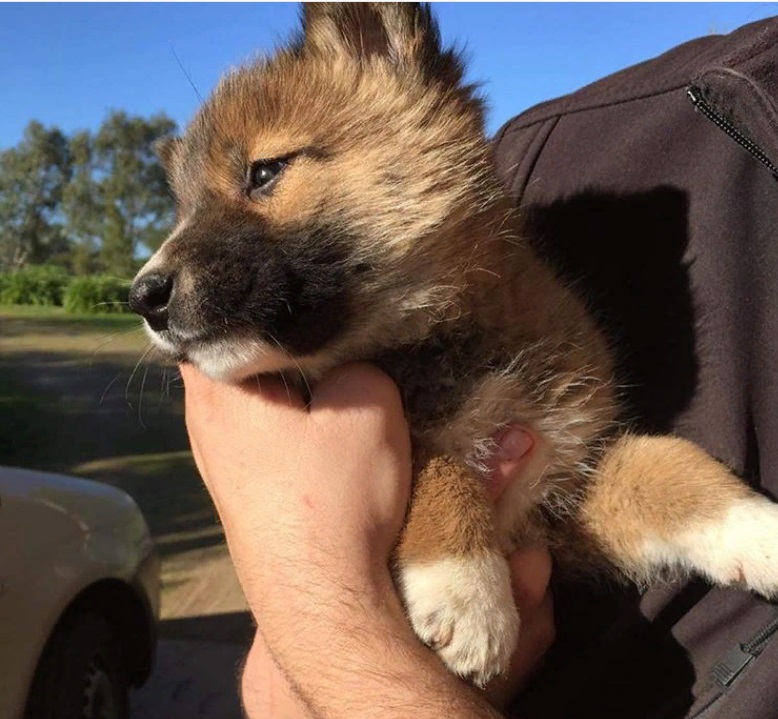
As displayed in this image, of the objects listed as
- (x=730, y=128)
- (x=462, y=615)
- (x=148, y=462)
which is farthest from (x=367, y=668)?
(x=148, y=462)

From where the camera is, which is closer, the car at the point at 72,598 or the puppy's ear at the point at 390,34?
the puppy's ear at the point at 390,34

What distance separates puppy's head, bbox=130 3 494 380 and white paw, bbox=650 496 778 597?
2.48ft

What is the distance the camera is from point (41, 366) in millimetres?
9766

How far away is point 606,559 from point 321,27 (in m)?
1.63

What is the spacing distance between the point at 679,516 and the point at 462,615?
567mm

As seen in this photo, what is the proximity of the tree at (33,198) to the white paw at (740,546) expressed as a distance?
11131mm

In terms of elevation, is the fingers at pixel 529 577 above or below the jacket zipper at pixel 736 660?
above

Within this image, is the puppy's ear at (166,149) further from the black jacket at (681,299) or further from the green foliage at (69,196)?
the green foliage at (69,196)

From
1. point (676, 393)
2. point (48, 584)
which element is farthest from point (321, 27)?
point (48, 584)

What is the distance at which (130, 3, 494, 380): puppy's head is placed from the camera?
1.76 m

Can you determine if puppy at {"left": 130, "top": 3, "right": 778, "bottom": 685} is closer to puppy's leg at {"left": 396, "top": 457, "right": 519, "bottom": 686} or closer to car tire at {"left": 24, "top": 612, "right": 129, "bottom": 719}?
puppy's leg at {"left": 396, "top": 457, "right": 519, "bottom": 686}

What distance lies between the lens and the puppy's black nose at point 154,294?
5.78 feet

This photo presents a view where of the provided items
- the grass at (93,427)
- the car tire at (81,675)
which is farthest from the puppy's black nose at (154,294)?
the grass at (93,427)

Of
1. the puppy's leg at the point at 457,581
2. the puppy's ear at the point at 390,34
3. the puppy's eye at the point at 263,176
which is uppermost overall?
the puppy's ear at the point at 390,34
